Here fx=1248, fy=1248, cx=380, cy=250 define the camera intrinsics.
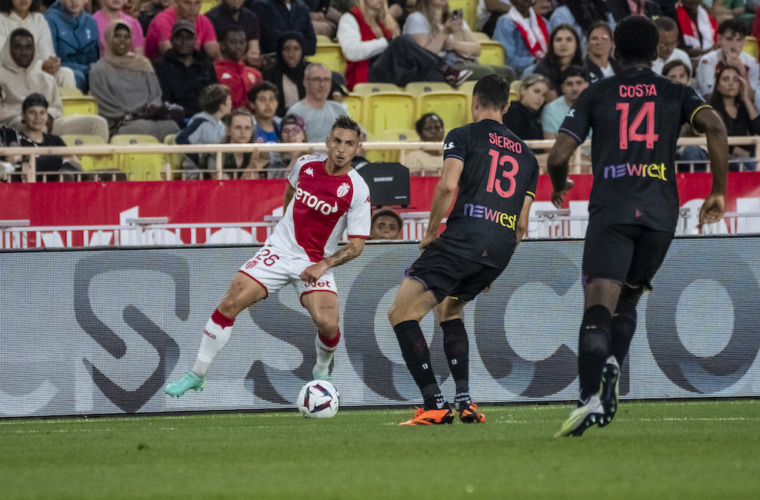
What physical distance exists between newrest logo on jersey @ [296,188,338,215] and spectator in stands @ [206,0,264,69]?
7.59 metres

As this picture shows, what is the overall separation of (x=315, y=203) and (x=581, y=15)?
10.8m

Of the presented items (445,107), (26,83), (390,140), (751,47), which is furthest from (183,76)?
(751,47)

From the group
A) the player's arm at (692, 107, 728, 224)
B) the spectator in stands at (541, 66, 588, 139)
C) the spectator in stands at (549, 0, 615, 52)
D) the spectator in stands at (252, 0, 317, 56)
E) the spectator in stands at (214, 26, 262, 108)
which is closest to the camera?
the player's arm at (692, 107, 728, 224)

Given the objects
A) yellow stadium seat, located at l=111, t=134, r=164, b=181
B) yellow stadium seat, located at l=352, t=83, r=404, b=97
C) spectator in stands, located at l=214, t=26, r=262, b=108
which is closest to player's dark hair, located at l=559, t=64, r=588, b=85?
yellow stadium seat, located at l=352, t=83, r=404, b=97

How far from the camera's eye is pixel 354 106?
16.9 metres

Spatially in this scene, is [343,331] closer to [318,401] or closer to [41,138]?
[318,401]

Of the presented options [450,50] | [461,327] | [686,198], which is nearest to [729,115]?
[686,198]

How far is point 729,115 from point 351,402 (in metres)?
8.23

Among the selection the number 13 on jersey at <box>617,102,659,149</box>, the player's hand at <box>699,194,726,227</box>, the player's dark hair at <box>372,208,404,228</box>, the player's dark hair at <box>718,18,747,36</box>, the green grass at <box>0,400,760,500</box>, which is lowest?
the green grass at <box>0,400,760,500</box>

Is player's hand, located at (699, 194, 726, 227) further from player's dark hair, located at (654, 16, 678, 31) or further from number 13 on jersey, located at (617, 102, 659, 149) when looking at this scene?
player's dark hair, located at (654, 16, 678, 31)

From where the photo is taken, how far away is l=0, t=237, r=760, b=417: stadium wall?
10914mm

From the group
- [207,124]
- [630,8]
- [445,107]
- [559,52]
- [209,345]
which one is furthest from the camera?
[630,8]

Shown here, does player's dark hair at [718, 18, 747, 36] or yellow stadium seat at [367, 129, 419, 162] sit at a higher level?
player's dark hair at [718, 18, 747, 36]

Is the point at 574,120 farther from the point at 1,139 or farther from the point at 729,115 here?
the point at 729,115
